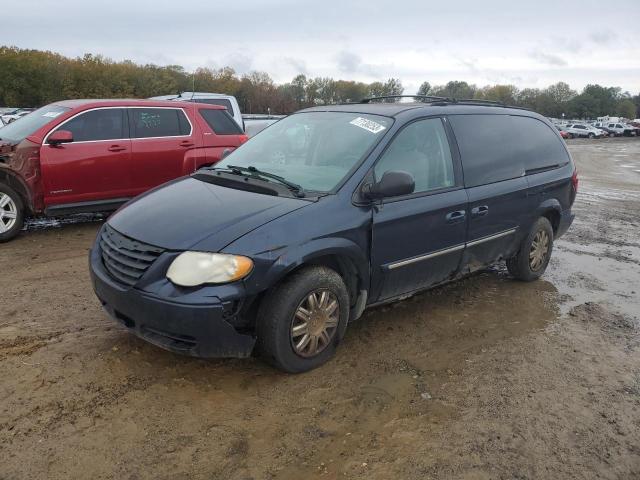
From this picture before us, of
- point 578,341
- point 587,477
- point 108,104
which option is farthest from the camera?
point 108,104

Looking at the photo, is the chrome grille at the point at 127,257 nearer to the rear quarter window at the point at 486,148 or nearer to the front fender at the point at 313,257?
the front fender at the point at 313,257

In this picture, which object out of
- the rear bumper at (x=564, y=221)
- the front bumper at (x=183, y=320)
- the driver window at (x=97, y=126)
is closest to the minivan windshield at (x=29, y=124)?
the driver window at (x=97, y=126)

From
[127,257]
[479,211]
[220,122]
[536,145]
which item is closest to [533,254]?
[536,145]

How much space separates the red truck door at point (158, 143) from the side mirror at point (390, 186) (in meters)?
4.54

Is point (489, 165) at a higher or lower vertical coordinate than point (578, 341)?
higher

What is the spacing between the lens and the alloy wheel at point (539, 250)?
5613mm

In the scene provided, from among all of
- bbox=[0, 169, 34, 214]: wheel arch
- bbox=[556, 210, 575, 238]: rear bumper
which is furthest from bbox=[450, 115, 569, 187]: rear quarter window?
bbox=[0, 169, 34, 214]: wheel arch

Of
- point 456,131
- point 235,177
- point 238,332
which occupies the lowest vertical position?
point 238,332

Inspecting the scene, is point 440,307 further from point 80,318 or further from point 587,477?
point 80,318

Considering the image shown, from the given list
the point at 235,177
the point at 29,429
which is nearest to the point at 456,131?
the point at 235,177

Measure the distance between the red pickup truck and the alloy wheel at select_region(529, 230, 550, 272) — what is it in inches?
184

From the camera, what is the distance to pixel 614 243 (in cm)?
778

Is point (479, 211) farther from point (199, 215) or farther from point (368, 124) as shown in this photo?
point (199, 215)

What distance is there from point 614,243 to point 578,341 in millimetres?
4082
